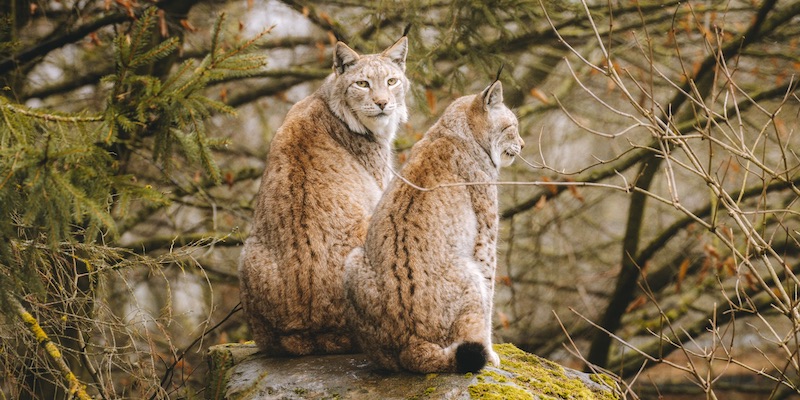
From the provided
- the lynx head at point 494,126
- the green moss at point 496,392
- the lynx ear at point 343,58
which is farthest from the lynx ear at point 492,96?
the green moss at point 496,392

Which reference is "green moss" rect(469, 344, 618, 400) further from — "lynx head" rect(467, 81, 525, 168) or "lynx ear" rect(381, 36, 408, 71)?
"lynx ear" rect(381, 36, 408, 71)

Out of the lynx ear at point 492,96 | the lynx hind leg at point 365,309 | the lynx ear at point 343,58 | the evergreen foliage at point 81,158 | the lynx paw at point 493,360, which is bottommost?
the lynx paw at point 493,360

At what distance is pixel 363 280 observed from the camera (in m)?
4.55

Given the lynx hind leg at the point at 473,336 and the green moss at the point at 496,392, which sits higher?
the lynx hind leg at the point at 473,336

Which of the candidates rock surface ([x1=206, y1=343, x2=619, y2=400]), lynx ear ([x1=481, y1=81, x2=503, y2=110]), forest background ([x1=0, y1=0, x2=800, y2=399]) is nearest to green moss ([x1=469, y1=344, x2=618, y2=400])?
rock surface ([x1=206, y1=343, x2=619, y2=400])

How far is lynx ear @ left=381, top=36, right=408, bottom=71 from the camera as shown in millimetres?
6297

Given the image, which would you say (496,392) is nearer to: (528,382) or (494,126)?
(528,382)

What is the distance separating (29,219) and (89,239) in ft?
1.64

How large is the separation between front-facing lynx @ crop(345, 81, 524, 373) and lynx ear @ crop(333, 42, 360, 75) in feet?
4.89

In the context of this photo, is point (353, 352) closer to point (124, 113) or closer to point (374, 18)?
point (124, 113)

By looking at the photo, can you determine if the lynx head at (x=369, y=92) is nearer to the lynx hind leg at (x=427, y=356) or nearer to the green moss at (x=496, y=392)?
the lynx hind leg at (x=427, y=356)

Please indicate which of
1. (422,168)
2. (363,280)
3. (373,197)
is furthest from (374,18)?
(363,280)

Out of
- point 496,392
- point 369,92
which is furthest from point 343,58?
point 496,392

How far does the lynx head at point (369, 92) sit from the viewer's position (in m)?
5.87
